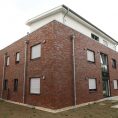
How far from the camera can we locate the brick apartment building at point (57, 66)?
11.9 m

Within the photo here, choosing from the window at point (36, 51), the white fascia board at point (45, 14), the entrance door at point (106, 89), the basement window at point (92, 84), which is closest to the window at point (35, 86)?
the window at point (36, 51)

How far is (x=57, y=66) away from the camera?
11773mm

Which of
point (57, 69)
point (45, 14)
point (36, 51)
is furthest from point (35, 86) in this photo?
point (45, 14)

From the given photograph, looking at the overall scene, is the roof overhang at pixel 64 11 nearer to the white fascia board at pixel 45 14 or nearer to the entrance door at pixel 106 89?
the white fascia board at pixel 45 14

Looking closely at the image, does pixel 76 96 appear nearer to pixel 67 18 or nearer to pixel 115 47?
pixel 67 18

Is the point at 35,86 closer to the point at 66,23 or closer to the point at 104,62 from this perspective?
the point at 66,23

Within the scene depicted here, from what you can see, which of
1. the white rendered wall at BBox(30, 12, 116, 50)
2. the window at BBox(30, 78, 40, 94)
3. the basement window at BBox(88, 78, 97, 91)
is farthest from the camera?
the white rendered wall at BBox(30, 12, 116, 50)

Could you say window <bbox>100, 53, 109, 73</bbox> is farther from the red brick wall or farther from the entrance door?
the red brick wall

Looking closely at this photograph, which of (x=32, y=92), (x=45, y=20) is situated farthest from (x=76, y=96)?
(x=45, y=20)

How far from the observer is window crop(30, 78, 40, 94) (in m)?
13.0

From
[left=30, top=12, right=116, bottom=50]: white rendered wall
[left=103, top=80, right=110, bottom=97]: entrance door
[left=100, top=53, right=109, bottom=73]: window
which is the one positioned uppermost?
[left=30, top=12, right=116, bottom=50]: white rendered wall

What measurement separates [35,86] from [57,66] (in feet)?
9.88

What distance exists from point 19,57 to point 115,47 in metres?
18.1

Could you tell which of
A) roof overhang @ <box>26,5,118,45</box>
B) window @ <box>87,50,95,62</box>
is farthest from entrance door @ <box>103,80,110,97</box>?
roof overhang @ <box>26,5,118,45</box>
